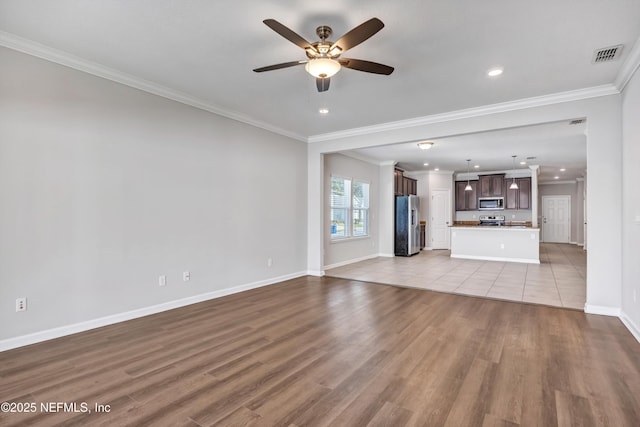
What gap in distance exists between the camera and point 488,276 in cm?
624

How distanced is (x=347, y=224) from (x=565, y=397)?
5.86m

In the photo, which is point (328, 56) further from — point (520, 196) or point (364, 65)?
point (520, 196)

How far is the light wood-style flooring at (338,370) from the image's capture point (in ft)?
6.38

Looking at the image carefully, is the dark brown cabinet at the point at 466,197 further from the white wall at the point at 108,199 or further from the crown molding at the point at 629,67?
the white wall at the point at 108,199

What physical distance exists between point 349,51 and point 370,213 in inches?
238

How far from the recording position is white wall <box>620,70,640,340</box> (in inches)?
123

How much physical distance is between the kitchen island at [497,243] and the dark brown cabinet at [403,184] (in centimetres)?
189

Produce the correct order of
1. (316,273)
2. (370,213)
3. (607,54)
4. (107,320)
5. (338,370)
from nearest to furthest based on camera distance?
(338,370), (607,54), (107,320), (316,273), (370,213)

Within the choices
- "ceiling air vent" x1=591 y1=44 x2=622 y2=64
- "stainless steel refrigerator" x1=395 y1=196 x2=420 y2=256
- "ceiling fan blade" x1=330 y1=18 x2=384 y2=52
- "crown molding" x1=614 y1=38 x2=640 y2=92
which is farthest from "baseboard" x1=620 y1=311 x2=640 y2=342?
"stainless steel refrigerator" x1=395 y1=196 x2=420 y2=256

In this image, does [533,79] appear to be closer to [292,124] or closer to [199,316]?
[292,124]

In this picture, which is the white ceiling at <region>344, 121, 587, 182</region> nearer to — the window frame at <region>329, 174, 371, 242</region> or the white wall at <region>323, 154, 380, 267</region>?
the white wall at <region>323, 154, 380, 267</region>

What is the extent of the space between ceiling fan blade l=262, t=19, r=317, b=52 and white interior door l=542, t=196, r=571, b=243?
14127 millimetres

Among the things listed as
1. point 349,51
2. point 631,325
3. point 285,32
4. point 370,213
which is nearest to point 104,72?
point 285,32

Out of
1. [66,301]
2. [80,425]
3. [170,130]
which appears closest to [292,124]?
[170,130]
